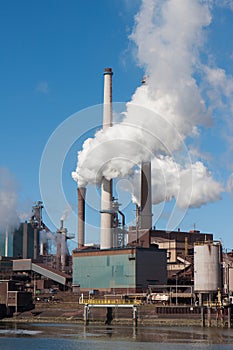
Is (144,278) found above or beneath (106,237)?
beneath

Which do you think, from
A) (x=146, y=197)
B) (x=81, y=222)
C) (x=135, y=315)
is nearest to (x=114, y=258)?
(x=146, y=197)

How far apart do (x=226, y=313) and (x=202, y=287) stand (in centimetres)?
807

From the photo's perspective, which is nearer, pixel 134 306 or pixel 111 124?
pixel 134 306

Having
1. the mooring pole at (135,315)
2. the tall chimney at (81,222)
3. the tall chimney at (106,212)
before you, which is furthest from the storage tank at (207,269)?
the tall chimney at (81,222)

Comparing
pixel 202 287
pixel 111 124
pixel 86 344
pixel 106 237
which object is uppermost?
pixel 111 124

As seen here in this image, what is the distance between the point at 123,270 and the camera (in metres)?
107

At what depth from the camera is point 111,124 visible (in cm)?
12206

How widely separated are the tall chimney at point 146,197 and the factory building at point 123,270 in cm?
1569

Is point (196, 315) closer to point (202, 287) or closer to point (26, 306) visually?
point (202, 287)

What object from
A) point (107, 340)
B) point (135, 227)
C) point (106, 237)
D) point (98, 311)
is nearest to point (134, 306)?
point (98, 311)

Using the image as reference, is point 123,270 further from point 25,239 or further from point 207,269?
point 25,239

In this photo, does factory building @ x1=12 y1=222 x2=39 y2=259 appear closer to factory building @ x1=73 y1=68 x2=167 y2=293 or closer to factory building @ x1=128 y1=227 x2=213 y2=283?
factory building @ x1=73 y1=68 x2=167 y2=293

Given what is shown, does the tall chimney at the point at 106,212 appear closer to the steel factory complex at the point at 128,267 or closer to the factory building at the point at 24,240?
the steel factory complex at the point at 128,267

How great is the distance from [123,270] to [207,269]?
2167 cm
